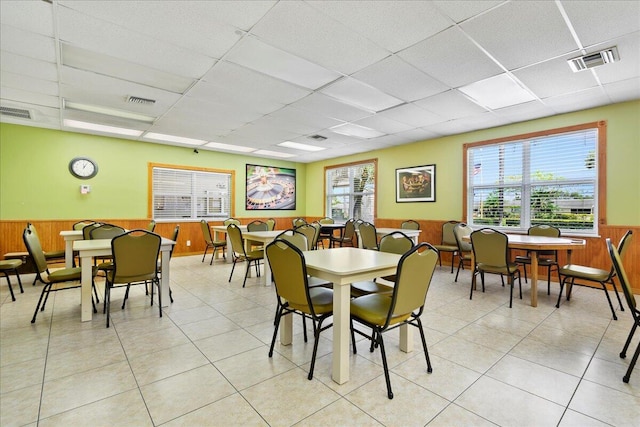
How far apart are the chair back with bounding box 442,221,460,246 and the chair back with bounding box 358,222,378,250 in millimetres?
1506

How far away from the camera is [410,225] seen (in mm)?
6605

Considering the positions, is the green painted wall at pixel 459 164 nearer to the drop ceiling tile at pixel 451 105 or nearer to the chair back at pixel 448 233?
the chair back at pixel 448 233

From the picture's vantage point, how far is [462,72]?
136 inches

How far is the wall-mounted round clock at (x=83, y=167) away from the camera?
6.14 metres

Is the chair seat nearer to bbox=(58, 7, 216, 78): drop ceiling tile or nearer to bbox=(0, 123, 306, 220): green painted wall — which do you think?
bbox=(58, 7, 216, 78): drop ceiling tile

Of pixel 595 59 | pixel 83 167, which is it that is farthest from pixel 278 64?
pixel 83 167

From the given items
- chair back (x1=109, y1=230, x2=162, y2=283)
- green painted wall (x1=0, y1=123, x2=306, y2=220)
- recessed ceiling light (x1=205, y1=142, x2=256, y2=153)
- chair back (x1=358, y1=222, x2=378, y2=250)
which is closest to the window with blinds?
green painted wall (x1=0, y1=123, x2=306, y2=220)

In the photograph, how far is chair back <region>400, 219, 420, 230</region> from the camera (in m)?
6.54

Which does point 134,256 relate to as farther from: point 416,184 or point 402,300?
point 416,184

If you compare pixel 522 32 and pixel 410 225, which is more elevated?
pixel 522 32

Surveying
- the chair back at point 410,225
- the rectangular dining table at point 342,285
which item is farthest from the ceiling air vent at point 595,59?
the chair back at point 410,225

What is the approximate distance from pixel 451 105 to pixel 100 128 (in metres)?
6.32

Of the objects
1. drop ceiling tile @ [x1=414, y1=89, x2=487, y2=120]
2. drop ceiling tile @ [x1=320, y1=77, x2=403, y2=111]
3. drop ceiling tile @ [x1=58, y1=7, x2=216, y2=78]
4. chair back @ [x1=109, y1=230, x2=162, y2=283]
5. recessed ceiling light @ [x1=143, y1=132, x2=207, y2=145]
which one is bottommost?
chair back @ [x1=109, y1=230, x2=162, y2=283]

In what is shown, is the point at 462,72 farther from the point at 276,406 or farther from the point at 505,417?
the point at 276,406
